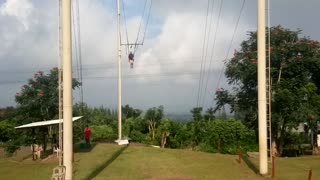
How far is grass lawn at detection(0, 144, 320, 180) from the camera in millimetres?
17953

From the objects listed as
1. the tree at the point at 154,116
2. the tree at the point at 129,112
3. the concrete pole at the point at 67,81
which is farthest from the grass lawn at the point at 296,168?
the tree at the point at 129,112

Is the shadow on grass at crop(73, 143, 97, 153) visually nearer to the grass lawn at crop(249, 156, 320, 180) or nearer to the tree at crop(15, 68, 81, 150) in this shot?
Answer: the tree at crop(15, 68, 81, 150)

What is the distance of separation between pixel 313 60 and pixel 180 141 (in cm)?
1340

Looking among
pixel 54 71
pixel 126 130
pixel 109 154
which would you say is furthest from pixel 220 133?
pixel 126 130

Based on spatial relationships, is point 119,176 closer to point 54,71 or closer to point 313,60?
point 54,71

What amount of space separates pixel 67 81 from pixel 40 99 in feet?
40.3

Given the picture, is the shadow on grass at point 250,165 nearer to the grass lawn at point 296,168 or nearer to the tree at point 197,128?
the grass lawn at point 296,168

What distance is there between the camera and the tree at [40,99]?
1077 inches

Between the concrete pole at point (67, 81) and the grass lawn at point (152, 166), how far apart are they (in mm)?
2219

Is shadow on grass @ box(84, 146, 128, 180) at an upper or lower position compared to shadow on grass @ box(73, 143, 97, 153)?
lower

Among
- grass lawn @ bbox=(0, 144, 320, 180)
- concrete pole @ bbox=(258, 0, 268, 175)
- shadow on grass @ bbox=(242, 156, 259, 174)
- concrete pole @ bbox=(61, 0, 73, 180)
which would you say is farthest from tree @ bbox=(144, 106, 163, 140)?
concrete pole @ bbox=(61, 0, 73, 180)

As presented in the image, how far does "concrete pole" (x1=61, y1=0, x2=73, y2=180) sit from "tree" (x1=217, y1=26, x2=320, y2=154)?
48.7 ft

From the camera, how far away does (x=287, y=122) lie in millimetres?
27297

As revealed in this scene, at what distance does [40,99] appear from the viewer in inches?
1074
